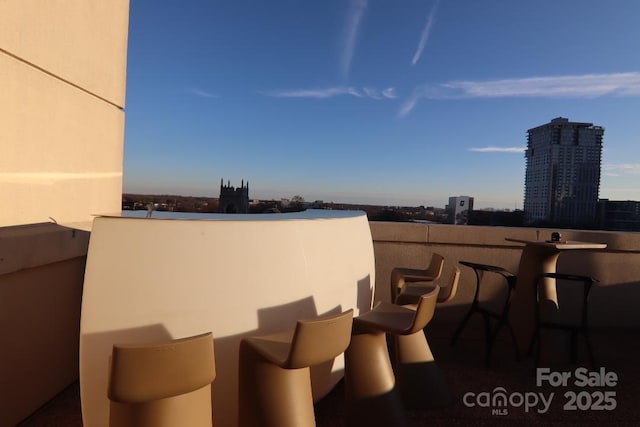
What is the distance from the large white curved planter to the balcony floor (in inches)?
38.4

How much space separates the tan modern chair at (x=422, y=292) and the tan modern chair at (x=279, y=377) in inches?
55.0

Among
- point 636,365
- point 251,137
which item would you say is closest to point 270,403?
point 636,365

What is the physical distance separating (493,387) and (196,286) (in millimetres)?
2665

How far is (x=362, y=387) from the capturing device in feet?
8.01

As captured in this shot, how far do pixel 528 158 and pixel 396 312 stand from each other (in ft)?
132

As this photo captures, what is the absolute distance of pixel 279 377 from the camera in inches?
77.0

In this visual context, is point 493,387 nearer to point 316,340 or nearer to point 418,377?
point 418,377

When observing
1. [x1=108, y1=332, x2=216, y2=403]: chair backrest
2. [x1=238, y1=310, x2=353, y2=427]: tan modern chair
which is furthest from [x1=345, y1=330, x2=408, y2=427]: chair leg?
[x1=108, y1=332, x2=216, y2=403]: chair backrest

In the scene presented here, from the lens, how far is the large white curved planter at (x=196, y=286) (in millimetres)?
1982

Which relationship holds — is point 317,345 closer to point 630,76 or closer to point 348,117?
point 630,76

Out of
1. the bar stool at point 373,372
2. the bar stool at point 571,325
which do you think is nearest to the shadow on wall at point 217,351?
the bar stool at point 373,372

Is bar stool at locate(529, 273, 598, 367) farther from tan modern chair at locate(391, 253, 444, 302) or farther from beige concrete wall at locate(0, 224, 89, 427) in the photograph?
beige concrete wall at locate(0, 224, 89, 427)

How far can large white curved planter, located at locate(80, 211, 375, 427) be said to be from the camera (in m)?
1.98

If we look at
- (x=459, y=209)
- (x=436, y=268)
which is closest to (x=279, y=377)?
(x=436, y=268)
